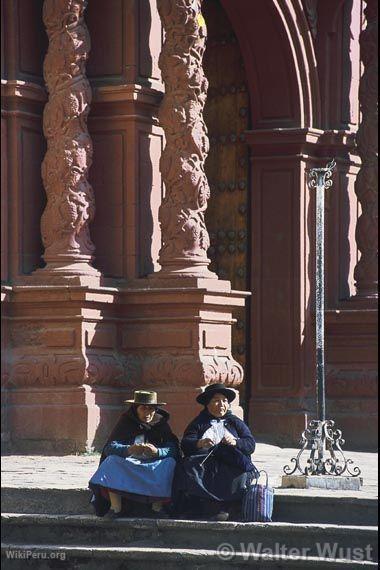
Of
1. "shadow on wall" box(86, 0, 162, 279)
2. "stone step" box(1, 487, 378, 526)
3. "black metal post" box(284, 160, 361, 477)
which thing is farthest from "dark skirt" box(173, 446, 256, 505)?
"shadow on wall" box(86, 0, 162, 279)

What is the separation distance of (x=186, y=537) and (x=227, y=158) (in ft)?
27.7

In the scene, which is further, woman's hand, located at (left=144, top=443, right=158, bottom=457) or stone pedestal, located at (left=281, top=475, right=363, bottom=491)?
stone pedestal, located at (left=281, top=475, right=363, bottom=491)

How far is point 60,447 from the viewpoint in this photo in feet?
57.3

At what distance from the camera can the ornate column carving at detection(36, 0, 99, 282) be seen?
17.8 m

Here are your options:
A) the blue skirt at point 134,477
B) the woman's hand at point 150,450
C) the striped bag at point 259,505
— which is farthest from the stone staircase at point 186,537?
the woman's hand at point 150,450

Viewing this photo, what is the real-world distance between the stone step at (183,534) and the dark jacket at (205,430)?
0.69 m

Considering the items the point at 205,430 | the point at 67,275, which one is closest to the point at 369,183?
the point at 67,275

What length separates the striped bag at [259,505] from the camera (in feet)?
45.6

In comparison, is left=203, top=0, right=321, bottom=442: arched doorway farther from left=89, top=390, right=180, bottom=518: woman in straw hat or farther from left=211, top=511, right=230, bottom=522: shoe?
left=211, top=511, right=230, bottom=522: shoe

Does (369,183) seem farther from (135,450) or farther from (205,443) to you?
(135,450)

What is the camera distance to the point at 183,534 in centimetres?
1392

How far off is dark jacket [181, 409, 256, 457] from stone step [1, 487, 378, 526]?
0.43m

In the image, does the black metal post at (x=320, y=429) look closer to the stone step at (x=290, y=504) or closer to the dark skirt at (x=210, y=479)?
the stone step at (x=290, y=504)

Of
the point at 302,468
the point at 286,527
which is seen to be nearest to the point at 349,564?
the point at 286,527
